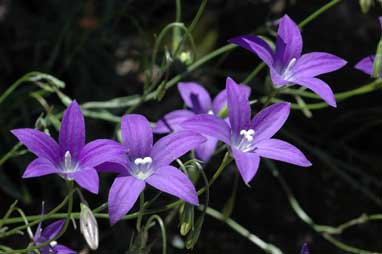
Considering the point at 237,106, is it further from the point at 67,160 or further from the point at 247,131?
the point at 67,160

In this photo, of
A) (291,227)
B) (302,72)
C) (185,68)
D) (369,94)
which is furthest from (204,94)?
(369,94)

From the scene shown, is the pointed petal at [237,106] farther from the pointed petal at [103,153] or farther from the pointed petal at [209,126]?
the pointed petal at [103,153]

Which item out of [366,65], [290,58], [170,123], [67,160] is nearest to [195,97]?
[170,123]

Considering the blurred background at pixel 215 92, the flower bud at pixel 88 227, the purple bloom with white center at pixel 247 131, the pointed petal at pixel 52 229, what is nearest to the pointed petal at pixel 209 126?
the purple bloom with white center at pixel 247 131

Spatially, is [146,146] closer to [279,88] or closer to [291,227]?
[279,88]

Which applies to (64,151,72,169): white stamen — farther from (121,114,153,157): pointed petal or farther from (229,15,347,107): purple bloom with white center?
(229,15,347,107): purple bloom with white center
